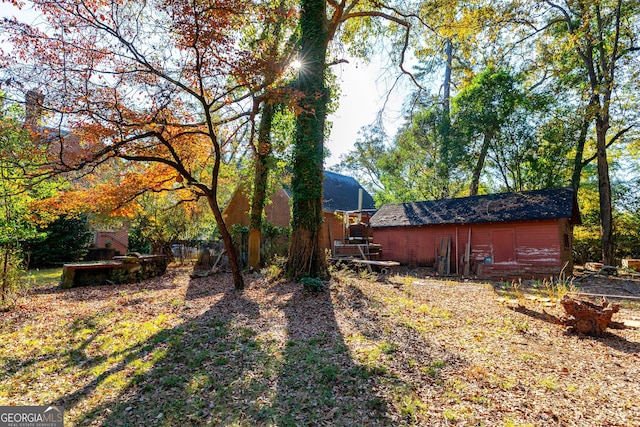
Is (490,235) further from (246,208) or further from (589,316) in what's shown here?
(246,208)

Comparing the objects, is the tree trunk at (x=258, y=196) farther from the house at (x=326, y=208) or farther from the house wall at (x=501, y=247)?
the house wall at (x=501, y=247)

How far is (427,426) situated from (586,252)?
23.1m

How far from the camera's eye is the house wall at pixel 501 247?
1335 centimetres

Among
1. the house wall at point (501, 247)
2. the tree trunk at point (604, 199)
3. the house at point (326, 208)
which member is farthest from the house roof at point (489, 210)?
the house at point (326, 208)

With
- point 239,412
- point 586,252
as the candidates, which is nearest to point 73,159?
point 239,412

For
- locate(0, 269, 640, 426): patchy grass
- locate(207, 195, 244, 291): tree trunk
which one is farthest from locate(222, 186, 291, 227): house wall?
locate(0, 269, 640, 426): patchy grass

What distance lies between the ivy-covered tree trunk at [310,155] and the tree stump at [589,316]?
17.7 feet

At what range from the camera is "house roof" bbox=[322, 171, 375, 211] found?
24.4m

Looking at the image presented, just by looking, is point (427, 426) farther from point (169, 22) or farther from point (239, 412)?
point (169, 22)

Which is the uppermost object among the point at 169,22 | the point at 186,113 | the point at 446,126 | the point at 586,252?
the point at 446,126

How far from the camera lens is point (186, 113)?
25.4ft

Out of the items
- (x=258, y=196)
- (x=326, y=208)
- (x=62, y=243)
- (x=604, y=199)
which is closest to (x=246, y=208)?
(x=326, y=208)

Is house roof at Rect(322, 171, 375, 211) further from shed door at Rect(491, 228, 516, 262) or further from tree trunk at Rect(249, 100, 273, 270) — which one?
shed door at Rect(491, 228, 516, 262)

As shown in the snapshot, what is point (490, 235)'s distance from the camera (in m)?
14.9
